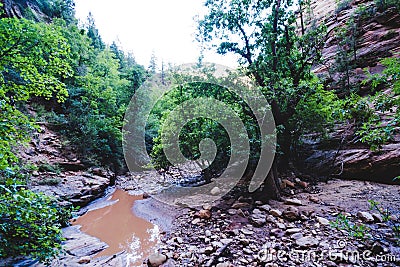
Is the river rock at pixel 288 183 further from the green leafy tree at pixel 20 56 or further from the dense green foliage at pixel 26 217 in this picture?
the green leafy tree at pixel 20 56

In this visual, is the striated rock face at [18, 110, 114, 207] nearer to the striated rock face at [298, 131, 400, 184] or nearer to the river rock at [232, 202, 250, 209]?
the river rock at [232, 202, 250, 209]

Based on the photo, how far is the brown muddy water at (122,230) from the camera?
5395mm

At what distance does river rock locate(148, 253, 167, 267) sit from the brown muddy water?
41 cm

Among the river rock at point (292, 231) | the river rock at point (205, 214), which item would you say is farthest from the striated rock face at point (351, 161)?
the river rock at point (205, 214)

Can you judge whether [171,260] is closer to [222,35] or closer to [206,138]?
[206,138]

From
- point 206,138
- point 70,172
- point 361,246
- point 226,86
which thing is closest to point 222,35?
point 226,86

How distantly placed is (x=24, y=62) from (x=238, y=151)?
21.8 feet

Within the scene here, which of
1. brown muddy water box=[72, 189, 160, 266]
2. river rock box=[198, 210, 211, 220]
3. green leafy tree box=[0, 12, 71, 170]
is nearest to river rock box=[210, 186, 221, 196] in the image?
river rock box=[198, 210, 211, 220]

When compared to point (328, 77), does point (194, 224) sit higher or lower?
lower

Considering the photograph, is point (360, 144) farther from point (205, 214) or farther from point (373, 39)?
point (205, 214)

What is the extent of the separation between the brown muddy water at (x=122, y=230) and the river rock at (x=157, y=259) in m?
0.41

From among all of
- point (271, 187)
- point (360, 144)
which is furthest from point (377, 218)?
point (360, 144)

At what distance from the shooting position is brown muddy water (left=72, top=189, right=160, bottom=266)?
5395mm

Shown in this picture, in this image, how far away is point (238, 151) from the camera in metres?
7.64
